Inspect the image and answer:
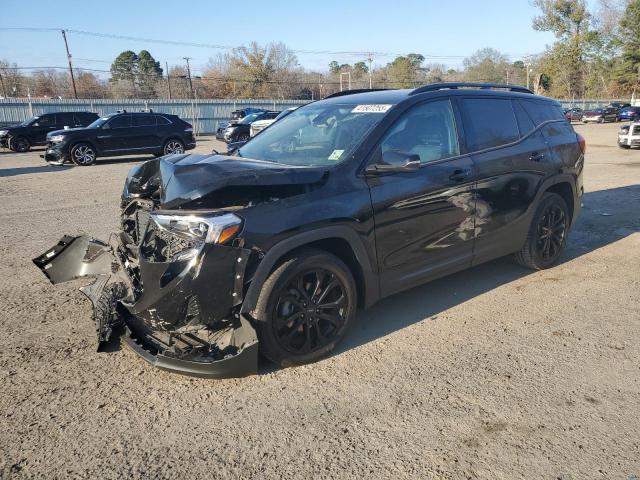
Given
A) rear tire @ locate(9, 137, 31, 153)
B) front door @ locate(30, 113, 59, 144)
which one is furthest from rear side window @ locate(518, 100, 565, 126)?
rear tire @ locate(9, 137, 31, 153)

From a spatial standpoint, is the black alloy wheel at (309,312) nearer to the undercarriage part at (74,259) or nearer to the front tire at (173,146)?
the undercarriage part at (74,259)

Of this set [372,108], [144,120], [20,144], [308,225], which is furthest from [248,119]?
[308,225]

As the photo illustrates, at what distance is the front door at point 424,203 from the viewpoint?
12.4 ft

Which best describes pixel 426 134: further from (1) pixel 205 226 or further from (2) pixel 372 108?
(1) pixel 205 226

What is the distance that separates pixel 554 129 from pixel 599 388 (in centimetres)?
319

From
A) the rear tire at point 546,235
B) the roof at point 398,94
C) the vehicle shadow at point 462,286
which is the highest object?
the roof at point 398,94

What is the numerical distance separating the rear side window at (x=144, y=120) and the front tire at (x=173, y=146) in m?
0.85

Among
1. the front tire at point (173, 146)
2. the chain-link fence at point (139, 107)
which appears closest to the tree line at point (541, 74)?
the chain-link fence at point (139, 107)

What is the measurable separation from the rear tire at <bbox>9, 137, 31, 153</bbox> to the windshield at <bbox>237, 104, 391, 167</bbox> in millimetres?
21517

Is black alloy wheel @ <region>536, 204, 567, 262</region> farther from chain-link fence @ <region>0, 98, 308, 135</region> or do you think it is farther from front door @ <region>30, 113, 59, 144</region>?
chain-link fence @ <region>0, 98, 308, 135</region>

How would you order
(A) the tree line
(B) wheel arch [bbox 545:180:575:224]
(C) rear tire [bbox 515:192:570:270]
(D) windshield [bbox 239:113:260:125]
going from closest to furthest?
(C) rear tire [bbox 515:192:570:270] < (B) wheel arch [bbox 545:180:575:224] < (D) windshield [bbox 239:113:260:125] < (A) the tree line

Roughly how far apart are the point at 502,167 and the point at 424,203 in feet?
3.80

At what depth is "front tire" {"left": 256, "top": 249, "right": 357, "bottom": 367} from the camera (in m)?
3.24

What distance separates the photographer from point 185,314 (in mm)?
3049
